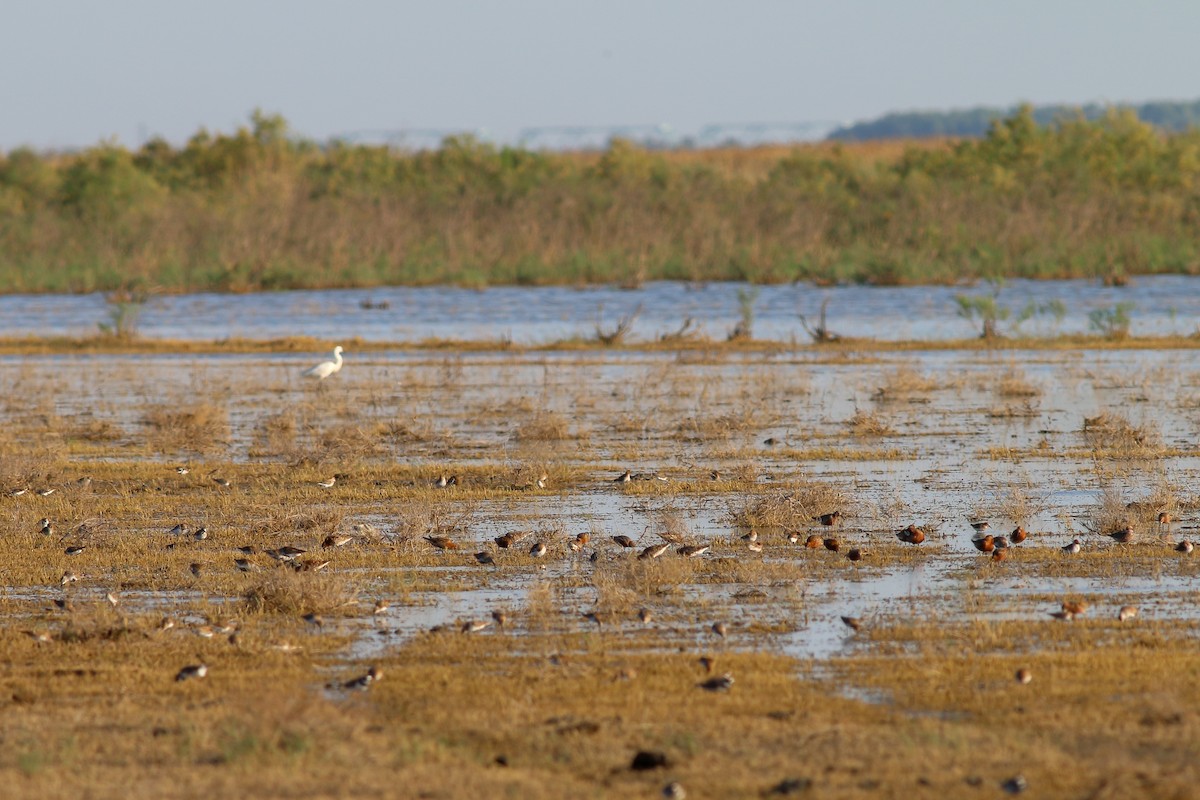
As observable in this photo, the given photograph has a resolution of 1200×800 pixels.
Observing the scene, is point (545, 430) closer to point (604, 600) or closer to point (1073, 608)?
point (604, 600)

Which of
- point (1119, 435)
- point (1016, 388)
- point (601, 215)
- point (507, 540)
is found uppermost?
point (601, 215)

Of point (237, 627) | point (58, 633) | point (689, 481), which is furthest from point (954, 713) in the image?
point (689, 481)

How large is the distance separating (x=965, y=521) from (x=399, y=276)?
3343 centimetres

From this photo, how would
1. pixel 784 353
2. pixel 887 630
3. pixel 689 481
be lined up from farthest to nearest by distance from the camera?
pixel 784 353 → pixel 689 481 → pixel 887 630

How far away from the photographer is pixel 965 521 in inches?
A: 496

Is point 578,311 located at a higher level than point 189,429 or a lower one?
lower

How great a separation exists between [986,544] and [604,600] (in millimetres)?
2881

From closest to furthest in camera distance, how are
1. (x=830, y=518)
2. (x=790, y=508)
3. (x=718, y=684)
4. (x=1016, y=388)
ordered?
(x=718, y=684) < (x=830, y=518) < (x=790, y=508) < (x=1016, y=388)

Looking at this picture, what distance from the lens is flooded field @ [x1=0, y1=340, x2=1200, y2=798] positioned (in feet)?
22.1

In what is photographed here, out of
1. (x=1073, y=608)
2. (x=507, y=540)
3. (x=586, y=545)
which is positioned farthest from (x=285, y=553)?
(x=1073, y=608)

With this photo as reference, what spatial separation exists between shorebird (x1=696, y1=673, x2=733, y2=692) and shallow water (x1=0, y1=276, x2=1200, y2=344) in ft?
73.8

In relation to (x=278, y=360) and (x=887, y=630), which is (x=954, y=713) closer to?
(x=887, y=630)

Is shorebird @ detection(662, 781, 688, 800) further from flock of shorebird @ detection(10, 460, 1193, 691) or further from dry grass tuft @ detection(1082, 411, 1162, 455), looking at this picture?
dry grass tuft @ detection(1082, 411, 1162, 455)

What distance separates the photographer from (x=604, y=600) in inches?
376
